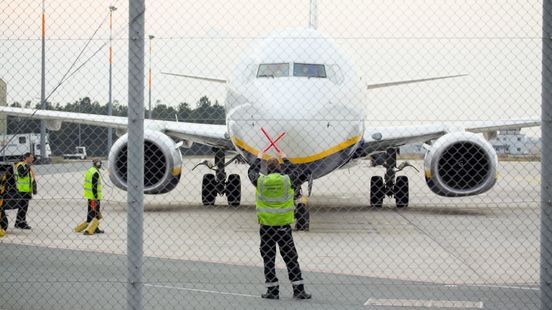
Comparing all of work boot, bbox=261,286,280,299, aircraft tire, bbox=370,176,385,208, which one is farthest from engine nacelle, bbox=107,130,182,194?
work boot, bbox=261,286,280,299

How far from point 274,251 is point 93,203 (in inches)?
267

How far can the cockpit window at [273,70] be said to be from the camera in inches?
579

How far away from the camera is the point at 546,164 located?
18.9 feet

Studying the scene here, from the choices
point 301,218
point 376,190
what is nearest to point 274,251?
point 301,218

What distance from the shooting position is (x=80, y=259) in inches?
447

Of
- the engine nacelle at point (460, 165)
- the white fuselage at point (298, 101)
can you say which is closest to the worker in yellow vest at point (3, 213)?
the white fuselage at point (298, 101)

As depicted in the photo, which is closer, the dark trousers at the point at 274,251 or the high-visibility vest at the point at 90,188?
the dark trousers at the point at 274,251

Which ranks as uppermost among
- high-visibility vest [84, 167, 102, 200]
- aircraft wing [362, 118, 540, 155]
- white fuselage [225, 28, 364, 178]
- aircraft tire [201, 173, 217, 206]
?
white fuselage [225, 28, 364, 178]

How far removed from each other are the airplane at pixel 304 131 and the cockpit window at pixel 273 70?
2 cm

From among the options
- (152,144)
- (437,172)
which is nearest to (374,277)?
(437,172)

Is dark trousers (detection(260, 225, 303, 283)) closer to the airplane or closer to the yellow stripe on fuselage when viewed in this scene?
the airplane

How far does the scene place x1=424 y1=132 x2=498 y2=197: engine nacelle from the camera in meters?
17.5

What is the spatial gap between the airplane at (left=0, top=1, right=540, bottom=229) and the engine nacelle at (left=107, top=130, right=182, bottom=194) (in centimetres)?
2

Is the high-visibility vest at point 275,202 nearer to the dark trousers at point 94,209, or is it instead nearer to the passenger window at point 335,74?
the dark trousers at point 94,209
